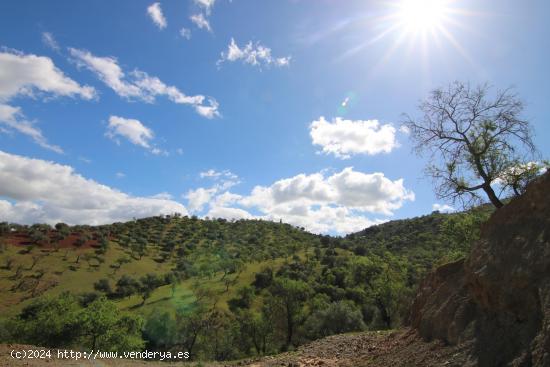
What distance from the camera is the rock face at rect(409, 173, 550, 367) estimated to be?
9164 mm

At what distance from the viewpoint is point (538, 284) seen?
946 centimetres

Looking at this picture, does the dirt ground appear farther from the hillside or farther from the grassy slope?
the grassy slope

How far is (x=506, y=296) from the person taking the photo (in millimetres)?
10367

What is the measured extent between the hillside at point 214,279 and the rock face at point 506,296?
23.5ft

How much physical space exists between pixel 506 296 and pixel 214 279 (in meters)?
78.8

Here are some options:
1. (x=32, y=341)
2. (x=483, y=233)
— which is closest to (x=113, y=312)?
(x=32, y=341)

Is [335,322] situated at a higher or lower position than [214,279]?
lower

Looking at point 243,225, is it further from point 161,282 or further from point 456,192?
point 456,192

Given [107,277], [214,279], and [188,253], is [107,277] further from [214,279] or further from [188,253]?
[188,253]

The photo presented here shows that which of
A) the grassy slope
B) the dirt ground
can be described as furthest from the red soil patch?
the dirt ground

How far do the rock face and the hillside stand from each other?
716 centimetres

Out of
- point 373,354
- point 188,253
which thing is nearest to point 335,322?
point 373,354

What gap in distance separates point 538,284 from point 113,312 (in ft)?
140

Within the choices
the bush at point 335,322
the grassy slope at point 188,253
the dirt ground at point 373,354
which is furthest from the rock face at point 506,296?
the grassy slope at point 188,253
